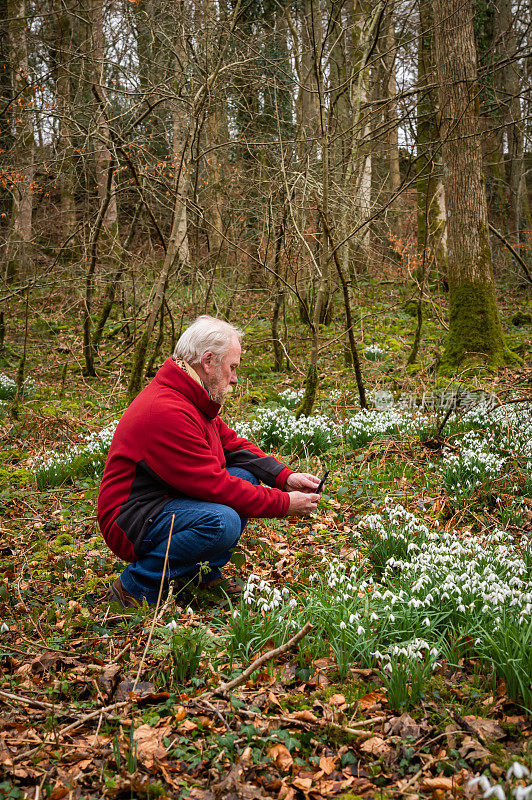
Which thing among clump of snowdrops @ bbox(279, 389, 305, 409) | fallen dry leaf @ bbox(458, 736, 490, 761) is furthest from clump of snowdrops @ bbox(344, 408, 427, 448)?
fallen dry leaf @ bbox(458, 736, 490, 761)

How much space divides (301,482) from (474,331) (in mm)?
4312

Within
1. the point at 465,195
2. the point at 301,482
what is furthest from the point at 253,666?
the point at 465,195

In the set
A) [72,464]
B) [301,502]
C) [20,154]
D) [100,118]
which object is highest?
[20,154]

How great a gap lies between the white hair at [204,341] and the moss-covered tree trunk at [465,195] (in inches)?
176

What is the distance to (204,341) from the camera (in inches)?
134

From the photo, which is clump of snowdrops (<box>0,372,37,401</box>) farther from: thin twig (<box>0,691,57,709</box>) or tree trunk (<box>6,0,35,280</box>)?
thin twig (<box>0,691,57,709</box>)

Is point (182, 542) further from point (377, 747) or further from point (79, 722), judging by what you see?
point (377, 747)

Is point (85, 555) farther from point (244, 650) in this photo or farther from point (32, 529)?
point (244, 650)

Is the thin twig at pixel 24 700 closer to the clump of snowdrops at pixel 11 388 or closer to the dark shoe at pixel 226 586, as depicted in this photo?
the dark shoe at pixel 226 586

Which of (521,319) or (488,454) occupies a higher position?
(521,319)

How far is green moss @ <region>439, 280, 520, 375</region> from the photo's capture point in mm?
7051

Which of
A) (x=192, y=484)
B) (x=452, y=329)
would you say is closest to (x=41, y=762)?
(x=192, y=484)

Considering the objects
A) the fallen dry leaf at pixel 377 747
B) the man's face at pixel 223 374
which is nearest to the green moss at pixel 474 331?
the man's face at pixel 223 374

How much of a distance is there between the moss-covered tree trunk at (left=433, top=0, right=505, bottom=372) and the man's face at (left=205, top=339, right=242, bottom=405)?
4393 mm
